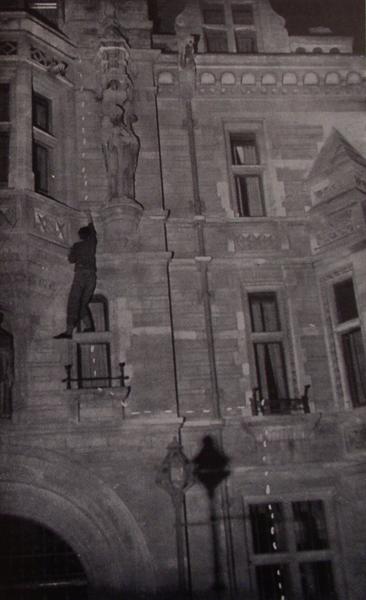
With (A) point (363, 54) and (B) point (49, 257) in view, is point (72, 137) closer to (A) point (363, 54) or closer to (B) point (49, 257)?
(B) point (49, 257)

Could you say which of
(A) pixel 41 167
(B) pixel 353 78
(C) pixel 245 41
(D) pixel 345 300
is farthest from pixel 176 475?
(C) pixel 245 41

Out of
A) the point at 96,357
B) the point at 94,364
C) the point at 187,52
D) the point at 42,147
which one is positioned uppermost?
the point at 187,52

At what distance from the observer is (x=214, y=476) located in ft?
42.8

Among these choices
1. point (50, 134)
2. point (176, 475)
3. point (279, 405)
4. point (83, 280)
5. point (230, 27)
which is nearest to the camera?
point (176, 475)

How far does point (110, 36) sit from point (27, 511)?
33.2ft

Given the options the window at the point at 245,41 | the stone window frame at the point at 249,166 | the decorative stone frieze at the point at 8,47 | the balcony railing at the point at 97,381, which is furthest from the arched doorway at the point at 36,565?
the window at the point at 245,41

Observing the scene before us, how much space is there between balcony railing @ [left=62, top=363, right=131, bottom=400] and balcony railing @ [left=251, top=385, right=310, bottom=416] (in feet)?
8.46

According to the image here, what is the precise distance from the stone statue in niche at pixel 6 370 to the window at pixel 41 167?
10.6 feet

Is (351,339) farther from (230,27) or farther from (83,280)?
(230,27)

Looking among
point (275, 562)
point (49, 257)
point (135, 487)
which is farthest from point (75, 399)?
point (275, 562)

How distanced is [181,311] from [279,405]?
2763 millimetres

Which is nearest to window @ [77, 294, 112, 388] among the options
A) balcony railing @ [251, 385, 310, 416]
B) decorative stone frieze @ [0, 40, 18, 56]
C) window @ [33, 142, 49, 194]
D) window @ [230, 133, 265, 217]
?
window @ [33, 142, 49, 194]

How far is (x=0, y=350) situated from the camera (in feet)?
42.1

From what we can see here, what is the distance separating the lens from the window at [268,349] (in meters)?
14.2
